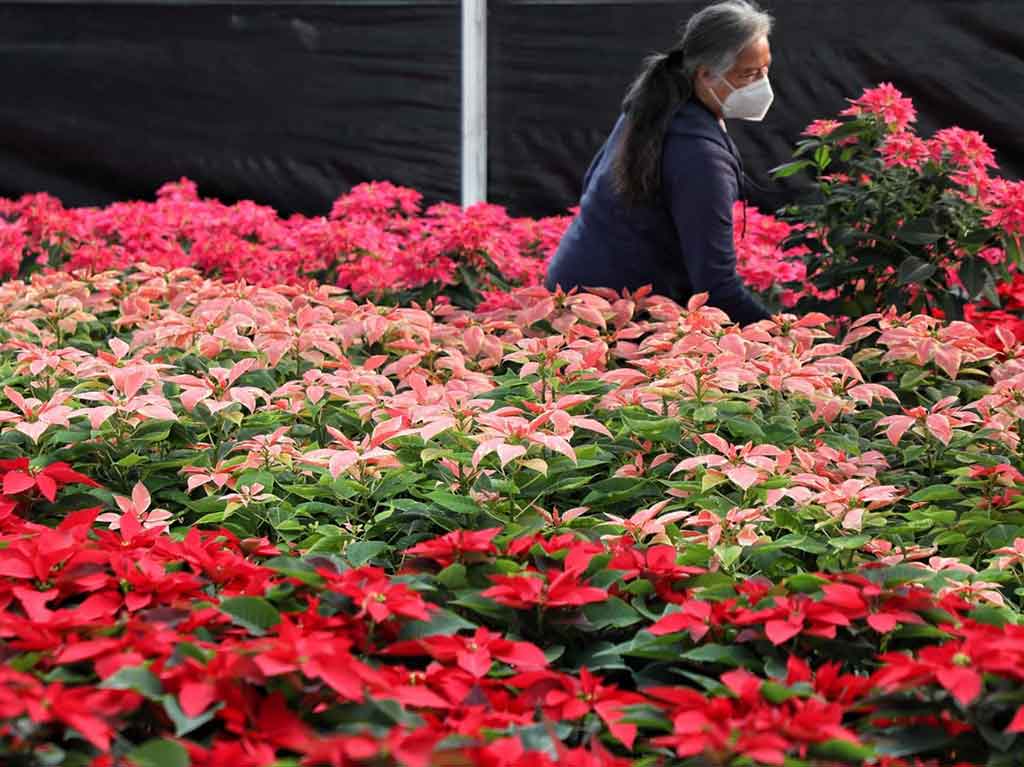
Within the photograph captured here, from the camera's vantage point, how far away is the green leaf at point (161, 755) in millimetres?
1311

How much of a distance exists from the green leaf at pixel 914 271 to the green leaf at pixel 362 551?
192cm

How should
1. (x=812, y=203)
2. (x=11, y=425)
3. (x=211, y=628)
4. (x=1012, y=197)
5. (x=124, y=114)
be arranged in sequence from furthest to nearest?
1. (x=124, y=114)
2. (x=812, y=203)
3. (x=1012, y=197)
4. (x=11, y=425)
5. (x=211, y=628)

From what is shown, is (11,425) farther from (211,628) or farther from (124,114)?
(124,114)

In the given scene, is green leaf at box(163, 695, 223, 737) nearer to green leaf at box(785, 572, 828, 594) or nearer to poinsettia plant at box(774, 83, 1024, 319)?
green leaf at box(785, 572, 828, 594)

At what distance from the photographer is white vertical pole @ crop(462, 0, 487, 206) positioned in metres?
6.11

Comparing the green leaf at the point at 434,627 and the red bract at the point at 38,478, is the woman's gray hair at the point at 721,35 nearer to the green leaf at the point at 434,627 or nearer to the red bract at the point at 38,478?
the red bract at the point at 38,478

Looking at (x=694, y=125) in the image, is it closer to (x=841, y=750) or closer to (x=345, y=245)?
(x=345, y=245)

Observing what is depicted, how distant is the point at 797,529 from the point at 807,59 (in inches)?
171

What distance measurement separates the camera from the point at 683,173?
10.6ft

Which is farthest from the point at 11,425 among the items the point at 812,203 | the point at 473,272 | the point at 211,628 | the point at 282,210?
the point at 282,210

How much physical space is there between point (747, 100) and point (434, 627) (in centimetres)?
217

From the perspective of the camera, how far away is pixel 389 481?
6.88 ft

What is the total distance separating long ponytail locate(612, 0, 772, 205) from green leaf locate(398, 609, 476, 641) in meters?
1.86

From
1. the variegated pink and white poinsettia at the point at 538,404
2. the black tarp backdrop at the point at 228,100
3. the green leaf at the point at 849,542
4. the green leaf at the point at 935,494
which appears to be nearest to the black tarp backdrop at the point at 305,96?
the black tarp backdrop at the point at 228,100
